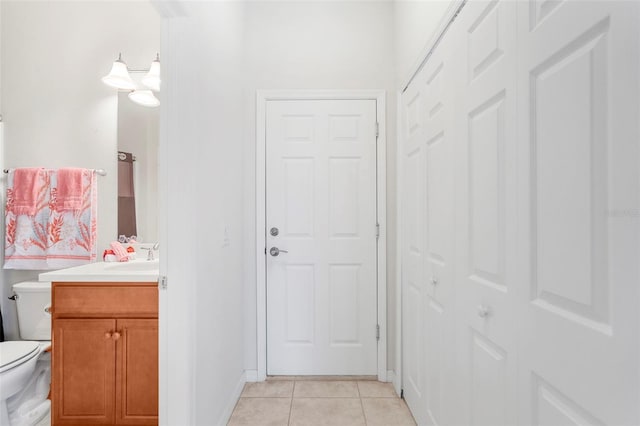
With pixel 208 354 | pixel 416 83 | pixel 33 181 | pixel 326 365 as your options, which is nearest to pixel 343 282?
pixel 326 365

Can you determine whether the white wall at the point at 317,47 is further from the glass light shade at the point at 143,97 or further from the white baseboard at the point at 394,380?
the white baseboard at the point at 394,380

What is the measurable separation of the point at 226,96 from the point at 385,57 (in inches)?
47.6

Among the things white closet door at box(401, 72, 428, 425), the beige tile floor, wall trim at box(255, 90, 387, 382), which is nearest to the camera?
white closet door at box(401, 72, 428, 425)

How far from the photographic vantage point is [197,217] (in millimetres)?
1463

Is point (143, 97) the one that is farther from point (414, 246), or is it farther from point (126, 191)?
point (414, 246)

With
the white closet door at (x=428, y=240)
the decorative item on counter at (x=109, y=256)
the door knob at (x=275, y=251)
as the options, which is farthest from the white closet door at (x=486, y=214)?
the decorative item on counter at (x=109, y=256)

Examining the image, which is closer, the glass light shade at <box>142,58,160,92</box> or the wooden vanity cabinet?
the wooden vanity cabinet

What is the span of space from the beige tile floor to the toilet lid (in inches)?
45.0

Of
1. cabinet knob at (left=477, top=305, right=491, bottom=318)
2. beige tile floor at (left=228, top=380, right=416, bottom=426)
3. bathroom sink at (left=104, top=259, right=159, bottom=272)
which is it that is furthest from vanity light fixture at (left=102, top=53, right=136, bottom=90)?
cabinet knob at (left=477, top=305, right=491, bottom=318)

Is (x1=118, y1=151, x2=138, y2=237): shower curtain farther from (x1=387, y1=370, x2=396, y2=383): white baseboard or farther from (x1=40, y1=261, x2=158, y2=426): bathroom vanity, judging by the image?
(x1=387, y1=370, x2=396, y2=383): white baseboard

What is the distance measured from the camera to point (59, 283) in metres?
1.63

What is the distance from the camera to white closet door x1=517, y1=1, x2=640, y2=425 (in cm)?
58

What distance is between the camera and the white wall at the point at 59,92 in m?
2.31

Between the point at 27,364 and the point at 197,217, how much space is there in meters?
1.29
